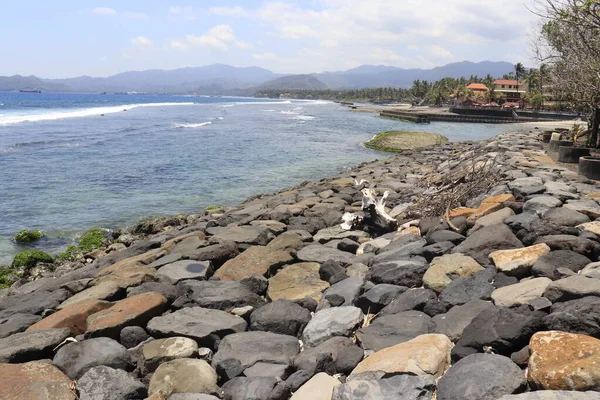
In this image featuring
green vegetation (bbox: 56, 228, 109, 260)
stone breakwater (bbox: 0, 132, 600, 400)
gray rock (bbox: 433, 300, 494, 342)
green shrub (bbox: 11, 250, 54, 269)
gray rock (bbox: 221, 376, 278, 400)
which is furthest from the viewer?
green vegetation (bbox: 56, 228, 109, 260)

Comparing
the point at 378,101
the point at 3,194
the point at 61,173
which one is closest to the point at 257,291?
the point at 3,194

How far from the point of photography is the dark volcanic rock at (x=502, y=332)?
3184 mm

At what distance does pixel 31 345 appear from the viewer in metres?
4.10

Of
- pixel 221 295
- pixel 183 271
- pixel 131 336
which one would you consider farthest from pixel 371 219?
pixel 131 336

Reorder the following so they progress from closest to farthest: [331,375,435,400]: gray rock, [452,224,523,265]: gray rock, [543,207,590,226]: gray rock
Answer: [331,375,435,400]: gray rock
[452,224,523,265]: gray rock
[543,207,590,226]: gray rock

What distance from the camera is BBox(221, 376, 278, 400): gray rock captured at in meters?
3.29

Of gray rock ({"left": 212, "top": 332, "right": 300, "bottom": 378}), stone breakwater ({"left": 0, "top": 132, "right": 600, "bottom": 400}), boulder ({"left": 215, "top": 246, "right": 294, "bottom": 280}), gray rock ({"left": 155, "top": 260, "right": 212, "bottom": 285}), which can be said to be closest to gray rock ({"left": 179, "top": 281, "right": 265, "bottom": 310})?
stone breakwater ({"left": 0, "top": 132, "right": 600, "bottom": 400})

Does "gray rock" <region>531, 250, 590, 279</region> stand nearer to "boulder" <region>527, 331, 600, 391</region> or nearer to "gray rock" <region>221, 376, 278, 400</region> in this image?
"boulder" <region>527, 331, 600, 391</region>

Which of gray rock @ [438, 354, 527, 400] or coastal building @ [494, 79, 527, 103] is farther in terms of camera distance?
coastal building @ [494, 79, 527, 103]

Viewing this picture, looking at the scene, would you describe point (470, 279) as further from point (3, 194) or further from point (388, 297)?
point (3, 194)

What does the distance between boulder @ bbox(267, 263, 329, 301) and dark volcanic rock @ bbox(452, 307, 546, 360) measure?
1973 mm

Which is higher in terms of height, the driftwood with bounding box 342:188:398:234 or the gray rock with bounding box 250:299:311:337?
the driftwood with bounding box 342:188:398:234

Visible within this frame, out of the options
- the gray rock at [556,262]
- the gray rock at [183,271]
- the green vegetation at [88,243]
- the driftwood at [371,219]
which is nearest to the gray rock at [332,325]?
the gray rock at [556,262]

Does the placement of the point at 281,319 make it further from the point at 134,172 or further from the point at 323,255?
the point at 134,172
